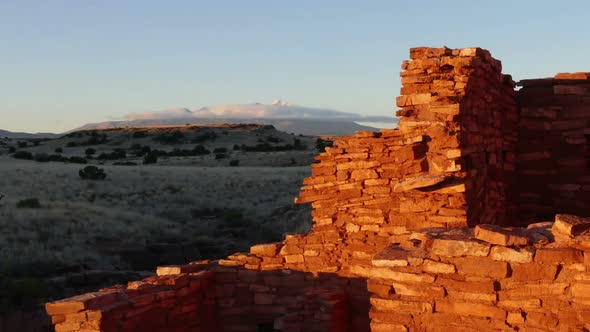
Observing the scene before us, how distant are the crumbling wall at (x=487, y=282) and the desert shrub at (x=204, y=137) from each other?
56257 millimetres

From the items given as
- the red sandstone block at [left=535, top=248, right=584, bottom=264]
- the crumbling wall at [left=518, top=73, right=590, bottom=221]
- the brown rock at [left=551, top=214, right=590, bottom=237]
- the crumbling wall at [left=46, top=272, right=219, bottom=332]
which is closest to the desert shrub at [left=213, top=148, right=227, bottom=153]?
the crumbling wall at [left=518, top=73, right=590, bottom=221]

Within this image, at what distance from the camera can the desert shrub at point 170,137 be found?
60.8m

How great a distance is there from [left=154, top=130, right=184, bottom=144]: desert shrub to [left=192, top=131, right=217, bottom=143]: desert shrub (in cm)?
134

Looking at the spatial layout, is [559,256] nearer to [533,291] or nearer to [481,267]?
[533,291]

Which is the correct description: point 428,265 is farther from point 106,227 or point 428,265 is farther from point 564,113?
point 106,227

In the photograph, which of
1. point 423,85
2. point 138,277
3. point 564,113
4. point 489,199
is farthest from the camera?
point 138,277

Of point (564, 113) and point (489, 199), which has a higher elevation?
point (564, 113)

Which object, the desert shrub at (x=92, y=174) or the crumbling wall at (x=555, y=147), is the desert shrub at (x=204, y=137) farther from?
the crumbling wall at (x=555, y=147)

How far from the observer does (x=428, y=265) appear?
525cm

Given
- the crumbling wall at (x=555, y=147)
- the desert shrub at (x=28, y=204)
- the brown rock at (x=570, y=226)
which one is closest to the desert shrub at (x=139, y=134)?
the desert shrub at (x=28, y=204)

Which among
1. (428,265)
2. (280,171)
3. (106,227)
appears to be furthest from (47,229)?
(280,171)

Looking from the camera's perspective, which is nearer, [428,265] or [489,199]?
[428,265]

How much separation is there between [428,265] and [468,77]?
3.38 meters

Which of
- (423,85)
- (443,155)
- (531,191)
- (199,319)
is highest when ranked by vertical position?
(423,85)
